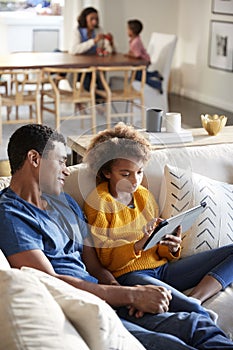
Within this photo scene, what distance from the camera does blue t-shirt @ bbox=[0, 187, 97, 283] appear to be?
211 centimetres

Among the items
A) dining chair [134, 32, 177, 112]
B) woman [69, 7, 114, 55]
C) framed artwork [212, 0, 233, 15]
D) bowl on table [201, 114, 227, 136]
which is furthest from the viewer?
framed artwork [212, 0, 233, 15]

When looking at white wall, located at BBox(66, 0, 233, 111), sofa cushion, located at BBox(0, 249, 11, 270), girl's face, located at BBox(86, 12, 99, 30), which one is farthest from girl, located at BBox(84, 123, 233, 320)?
white wall, located at BBox(66, 0, 233, 111)

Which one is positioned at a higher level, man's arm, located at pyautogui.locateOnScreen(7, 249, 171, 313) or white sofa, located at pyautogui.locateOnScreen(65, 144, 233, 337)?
white sofa, located at pyautogui.locateOnScreen(65, 144, 233, 337)

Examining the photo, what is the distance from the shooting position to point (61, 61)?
6406 millimetres

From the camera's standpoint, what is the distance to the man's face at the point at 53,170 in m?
2.25

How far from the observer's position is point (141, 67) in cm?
636

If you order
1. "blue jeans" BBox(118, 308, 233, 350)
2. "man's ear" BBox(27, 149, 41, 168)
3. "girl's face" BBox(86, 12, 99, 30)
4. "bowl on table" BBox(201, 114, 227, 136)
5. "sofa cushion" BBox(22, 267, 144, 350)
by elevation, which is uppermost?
"girl's face" BBox(86, 12, 99, 30)

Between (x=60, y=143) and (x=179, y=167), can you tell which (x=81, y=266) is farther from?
(x=179, y=167)

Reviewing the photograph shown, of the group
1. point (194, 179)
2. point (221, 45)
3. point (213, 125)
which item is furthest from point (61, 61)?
point (194, 179)

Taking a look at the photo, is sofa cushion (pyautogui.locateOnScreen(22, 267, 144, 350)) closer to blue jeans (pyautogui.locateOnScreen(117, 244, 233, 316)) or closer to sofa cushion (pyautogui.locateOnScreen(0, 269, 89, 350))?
sofa cushion (pyautogui.locateOnScreen(0, 269, 89, 350))

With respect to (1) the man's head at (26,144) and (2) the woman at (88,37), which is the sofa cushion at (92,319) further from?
(2) the woman at (88,37)

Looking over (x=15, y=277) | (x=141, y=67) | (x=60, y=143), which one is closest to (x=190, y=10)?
(x=141, y=67)

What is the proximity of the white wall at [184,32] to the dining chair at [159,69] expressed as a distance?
2.61ft

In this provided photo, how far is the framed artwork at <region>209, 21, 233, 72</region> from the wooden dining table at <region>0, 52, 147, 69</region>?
1.44 metres
